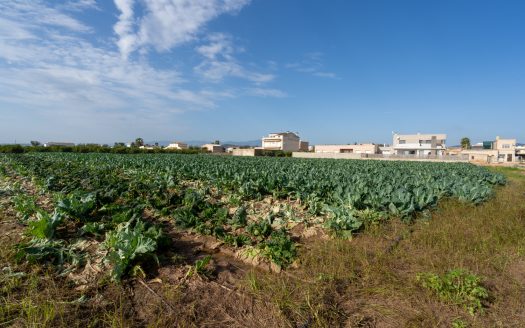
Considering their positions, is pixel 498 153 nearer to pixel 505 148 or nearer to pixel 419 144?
pixel 505 148

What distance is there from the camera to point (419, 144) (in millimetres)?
72625

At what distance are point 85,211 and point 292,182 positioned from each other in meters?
5.40

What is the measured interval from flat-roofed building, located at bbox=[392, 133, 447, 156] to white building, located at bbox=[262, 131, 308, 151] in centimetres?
3529

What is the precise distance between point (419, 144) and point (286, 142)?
42.8 metres

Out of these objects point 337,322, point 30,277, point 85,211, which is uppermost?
point 85,211

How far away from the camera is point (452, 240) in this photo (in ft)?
15.4

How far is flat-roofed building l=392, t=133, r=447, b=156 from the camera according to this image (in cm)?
7131

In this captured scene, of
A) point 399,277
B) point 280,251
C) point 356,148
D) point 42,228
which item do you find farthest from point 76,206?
point 356,148

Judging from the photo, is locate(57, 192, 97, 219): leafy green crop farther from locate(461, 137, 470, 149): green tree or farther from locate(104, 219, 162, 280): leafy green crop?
locate(461, 137, 470, 149): green tree

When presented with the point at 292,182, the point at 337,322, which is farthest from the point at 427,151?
the point at 337,322

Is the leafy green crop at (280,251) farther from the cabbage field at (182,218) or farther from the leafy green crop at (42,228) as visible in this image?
the leafy green crop at (42,228)

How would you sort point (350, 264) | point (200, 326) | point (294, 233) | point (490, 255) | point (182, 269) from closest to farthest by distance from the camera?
point (200, 326), point (182, 269), point (350, 264), point (490, 255), point (294, 233)

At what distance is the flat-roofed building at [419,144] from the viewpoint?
71.3 m

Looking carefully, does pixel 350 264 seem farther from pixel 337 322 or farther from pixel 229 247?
pixel 229 247
